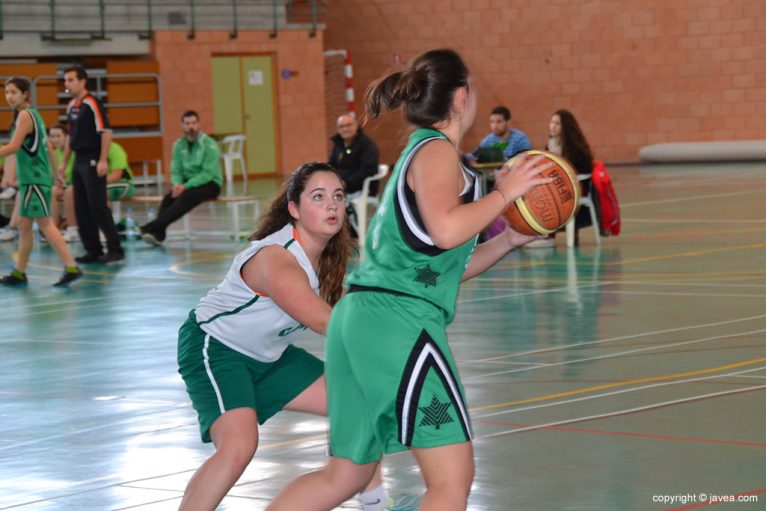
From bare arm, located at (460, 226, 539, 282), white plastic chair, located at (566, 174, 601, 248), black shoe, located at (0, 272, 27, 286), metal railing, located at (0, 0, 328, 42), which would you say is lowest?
black shoe, located at (0, 272, 27, 286)

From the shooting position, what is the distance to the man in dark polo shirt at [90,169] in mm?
12820

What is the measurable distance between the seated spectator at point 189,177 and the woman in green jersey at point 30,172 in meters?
3.28

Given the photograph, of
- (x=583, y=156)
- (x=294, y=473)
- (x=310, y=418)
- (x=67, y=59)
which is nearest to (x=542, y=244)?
(x=583, y=156)

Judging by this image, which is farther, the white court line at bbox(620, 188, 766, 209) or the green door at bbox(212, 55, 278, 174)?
the green door at bbox(212, 55, 278, 174)

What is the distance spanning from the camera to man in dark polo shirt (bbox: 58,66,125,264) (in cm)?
1282

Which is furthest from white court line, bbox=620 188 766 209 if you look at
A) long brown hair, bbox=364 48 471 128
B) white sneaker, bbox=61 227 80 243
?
long brown hair, bbox=364 48 471 128

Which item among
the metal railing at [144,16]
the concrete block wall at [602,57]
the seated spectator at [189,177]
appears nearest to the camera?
the seated spectator at [189,177]

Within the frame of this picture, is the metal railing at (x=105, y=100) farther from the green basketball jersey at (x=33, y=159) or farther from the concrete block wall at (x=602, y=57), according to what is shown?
the green basketball jersey at (x=33, y=159)

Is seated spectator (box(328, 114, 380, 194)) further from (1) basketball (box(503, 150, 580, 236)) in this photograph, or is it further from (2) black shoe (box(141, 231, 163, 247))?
(1) basketball (box(503, 150, 580, 236))

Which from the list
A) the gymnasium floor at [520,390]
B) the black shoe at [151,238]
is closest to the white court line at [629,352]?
the gymnasium floor at [520,390]

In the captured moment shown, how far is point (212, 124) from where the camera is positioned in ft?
89.0

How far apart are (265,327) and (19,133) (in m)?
7.62

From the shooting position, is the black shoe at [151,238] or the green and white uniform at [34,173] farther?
the black shoe at [151,238]

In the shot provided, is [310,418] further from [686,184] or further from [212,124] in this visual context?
[212,124]
